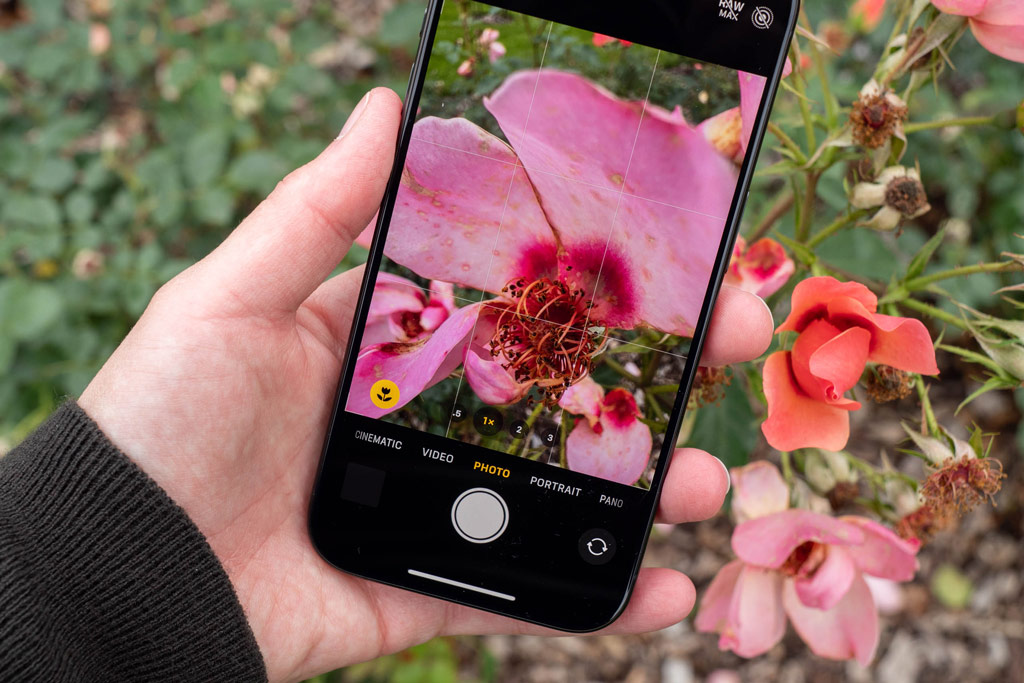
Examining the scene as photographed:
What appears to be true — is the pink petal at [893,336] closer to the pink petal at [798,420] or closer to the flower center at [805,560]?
A: the pink petal at [798,420]

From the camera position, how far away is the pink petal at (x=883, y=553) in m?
0.78

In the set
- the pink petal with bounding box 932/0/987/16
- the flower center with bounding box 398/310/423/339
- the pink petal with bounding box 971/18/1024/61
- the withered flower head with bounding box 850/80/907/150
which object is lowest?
the flower center with bounding box 398/310/423/339

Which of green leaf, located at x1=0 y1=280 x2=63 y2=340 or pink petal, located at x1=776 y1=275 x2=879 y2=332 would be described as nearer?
pink petal, located at x1=776 y1=275 x2=879 y2=332

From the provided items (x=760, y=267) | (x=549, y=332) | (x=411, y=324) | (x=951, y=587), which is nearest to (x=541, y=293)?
(x=549, y=332)

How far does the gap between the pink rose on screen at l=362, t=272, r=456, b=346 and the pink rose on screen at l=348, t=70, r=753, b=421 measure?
1cm

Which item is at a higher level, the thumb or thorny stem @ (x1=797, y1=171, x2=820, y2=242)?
thorny stem @ (x1=797, y1=171, x2=820, y2=242)

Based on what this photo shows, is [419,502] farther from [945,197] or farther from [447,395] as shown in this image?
[945,197]

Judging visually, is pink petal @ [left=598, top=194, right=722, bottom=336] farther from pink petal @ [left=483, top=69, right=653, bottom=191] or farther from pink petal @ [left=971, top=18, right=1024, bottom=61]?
pink petal @ [left=971, top=18, right=1024, bottom=61]

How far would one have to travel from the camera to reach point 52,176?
1.19 metres

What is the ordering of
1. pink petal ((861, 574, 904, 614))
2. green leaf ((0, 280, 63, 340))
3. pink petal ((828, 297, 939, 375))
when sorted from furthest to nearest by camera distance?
1. pink petal ((861, 574, 904, 614))
2. green leaf ((0, 280, 63, 340))
3. pink petal ((828, 297, 939, 375))

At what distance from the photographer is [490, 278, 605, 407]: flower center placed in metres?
0.83

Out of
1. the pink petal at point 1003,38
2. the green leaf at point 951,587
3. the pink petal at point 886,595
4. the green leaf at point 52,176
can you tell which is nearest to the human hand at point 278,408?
the pink petal at point 1003,38

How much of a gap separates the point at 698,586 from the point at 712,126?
3.80 ft

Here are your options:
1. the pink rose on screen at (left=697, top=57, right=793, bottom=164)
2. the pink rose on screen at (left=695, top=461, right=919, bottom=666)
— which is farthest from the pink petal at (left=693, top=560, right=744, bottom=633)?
the pink rose on screen at (left=697, top=57, right=793, bottom=164)
